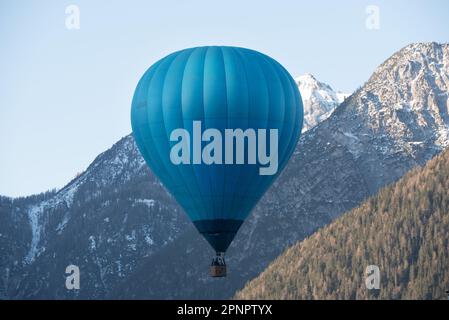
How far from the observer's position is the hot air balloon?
4545 inches

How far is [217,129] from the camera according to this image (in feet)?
379

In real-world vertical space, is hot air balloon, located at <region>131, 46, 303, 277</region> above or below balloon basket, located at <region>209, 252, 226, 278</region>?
above

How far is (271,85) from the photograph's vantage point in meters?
119

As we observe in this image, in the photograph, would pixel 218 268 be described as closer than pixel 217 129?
Yes

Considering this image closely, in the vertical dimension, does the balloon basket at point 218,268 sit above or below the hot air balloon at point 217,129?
below

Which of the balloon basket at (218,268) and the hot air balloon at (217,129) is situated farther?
the hot air balloon at (217,129)

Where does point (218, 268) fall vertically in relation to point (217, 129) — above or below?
below

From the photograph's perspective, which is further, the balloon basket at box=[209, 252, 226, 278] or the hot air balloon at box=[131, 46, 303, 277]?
the hot air balloon at box=[131, 46, 303, 277]

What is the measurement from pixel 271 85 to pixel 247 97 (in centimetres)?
297

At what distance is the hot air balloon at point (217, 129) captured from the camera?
115 m
